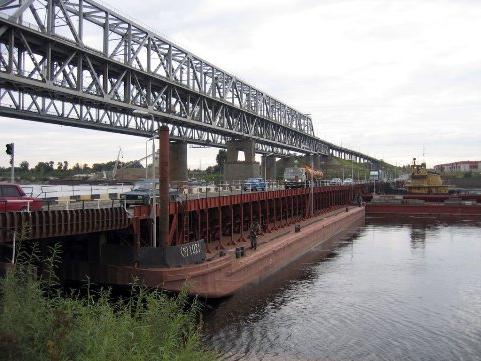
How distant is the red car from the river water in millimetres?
9593

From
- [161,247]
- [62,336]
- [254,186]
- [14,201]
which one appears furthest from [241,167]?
[62,336]

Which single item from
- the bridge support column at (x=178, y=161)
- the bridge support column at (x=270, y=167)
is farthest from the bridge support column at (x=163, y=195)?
the bridge support column at (x=270, y=167)

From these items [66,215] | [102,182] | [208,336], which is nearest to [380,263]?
[208,336]

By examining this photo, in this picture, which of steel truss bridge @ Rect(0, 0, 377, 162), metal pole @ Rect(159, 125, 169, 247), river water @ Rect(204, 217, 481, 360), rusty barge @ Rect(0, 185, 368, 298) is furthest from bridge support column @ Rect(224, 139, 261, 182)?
metal pole @ Rect(159, 125, 169, 247)

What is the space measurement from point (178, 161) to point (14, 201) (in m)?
56.3

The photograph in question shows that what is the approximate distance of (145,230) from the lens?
2966 cm

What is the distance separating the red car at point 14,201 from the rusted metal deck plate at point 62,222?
879mm

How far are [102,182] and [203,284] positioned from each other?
8187 cm

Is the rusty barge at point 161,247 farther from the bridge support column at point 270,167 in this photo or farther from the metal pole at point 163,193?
the bridge support column at point 270,167

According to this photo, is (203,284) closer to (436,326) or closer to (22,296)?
(436,326)

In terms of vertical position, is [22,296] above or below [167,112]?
below

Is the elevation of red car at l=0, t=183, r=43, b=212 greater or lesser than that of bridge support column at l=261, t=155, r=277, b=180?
lesser

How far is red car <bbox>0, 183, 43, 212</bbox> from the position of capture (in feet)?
71.1

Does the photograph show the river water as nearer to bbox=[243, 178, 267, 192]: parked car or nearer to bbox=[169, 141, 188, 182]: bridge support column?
bbox=[243, 178, 267, 192]: parked car
